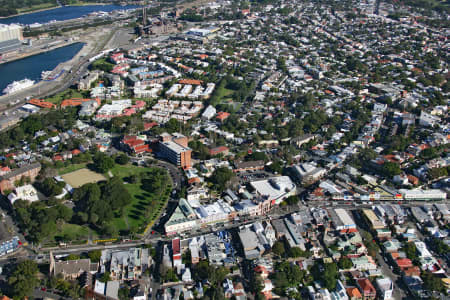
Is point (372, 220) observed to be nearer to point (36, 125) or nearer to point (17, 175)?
point (17, 175)

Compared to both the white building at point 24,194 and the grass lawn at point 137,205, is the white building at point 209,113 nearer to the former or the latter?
the grass lawn at point 137,205

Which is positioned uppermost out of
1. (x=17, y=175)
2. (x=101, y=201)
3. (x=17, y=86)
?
(x=17, y=86)

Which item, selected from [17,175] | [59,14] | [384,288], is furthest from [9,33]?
[384,288]

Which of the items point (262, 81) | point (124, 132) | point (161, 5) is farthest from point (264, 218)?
point (161, 5)

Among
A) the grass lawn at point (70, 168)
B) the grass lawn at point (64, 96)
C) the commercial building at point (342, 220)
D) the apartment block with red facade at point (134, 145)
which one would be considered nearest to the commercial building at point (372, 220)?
the commercial building at point (342, 220)

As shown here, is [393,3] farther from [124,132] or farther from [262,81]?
[124,132]
